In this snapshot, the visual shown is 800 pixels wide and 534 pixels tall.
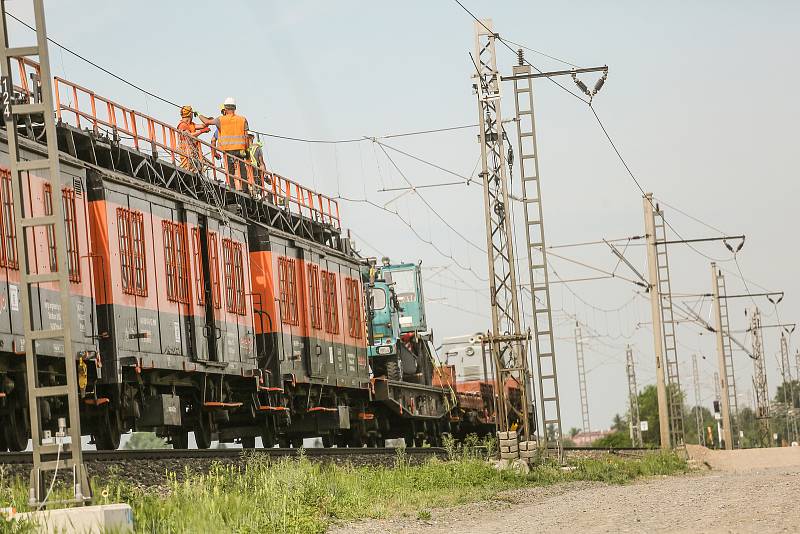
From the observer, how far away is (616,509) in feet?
51.1

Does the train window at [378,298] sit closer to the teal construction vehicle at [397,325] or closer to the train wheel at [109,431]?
the teal construction vehicle at [397,325]

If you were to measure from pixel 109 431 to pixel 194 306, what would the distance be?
9.88 ft

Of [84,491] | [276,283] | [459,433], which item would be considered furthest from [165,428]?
[459,433]

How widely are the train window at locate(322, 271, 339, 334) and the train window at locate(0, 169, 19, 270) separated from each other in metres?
12.9

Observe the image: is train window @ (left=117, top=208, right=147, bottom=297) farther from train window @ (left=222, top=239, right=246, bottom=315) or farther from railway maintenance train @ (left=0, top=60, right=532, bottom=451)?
train window @ (left=222, top=239, right=246, bottom=315)

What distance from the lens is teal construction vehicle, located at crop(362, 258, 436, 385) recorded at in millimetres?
34406

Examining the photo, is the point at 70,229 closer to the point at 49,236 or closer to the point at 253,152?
the point at 49,236

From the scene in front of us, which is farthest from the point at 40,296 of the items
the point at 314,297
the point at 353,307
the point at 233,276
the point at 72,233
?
the point at 353,307

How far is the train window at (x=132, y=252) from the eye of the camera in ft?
65.9

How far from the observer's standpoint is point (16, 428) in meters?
18.1

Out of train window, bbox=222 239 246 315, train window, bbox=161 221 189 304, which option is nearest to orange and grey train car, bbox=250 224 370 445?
train window, bbox=222 239 246 315

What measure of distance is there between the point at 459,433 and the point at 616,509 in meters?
26.6

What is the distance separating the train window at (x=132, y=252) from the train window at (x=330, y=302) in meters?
8.98

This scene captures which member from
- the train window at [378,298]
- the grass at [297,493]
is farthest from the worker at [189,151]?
the train window at [378,298]
